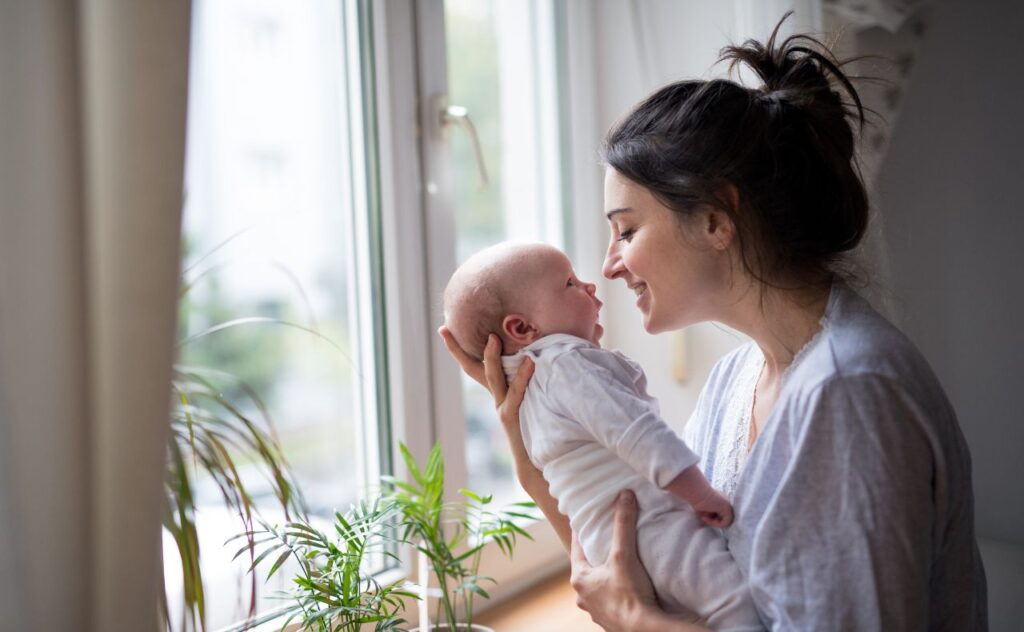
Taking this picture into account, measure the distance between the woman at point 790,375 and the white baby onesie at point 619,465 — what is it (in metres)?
0.03

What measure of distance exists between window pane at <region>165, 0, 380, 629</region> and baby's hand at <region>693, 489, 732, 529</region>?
667mm

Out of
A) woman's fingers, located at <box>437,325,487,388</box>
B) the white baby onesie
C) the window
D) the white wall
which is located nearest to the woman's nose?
the white baby onesie

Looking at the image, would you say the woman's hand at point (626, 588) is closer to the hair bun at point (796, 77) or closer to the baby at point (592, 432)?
the baby at point (592, 432)

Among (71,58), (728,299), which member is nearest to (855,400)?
(728,299)

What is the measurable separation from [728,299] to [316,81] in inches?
34.3

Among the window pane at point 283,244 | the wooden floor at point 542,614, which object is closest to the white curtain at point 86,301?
the window pane at point 283,244

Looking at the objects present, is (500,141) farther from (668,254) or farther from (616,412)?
(616,412)

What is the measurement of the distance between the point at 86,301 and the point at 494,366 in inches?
21.6

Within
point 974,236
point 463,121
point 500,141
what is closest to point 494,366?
point 463,121

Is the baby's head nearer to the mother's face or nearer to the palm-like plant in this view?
the mother's face

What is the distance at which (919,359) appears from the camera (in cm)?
100

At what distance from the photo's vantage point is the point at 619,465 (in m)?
1.15

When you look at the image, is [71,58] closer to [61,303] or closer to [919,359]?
[61,303]

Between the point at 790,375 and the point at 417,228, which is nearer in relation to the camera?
the point at 790,375
